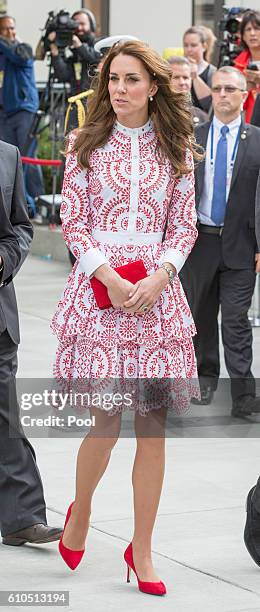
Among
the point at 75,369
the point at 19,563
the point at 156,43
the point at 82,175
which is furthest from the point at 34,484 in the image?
the point at 156,43

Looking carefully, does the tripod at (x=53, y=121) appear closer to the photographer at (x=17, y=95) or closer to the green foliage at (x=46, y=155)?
the photographer at (x=17, y=95)

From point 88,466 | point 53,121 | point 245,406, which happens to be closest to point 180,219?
point 88,466

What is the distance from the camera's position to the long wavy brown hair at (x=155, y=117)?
4535 mm

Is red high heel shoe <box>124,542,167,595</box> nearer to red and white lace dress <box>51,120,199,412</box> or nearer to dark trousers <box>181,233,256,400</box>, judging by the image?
red and white lace dress <box>51,120,199,412</box>

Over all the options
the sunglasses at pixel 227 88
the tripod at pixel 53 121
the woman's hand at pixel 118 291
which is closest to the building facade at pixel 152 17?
the tripod at pixel 53 121

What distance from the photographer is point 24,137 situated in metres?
14.7

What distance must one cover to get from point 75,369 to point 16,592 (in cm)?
76

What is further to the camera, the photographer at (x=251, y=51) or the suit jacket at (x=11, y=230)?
the photographer at (x=251, y=51)

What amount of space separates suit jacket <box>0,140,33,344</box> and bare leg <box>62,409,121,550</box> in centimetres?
57

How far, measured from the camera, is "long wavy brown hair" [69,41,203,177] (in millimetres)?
4535

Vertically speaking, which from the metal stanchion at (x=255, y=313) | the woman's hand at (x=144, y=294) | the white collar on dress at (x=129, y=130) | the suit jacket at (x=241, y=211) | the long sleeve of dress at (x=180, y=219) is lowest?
the metal stanchion at (x=255, y=313)

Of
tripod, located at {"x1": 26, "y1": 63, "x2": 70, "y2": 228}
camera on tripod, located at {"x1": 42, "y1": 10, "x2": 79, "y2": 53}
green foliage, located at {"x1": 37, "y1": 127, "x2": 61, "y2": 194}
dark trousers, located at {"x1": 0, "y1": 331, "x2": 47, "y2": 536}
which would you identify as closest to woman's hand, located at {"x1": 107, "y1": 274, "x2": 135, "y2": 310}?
dark trousers, located at {"x1": 0, "y1": 331, "x2": 47, "y2": 536}

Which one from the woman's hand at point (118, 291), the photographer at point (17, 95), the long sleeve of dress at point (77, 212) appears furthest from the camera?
the photographer at point (17, 95)

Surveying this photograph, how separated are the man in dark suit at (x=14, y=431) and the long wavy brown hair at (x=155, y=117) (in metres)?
0.42
